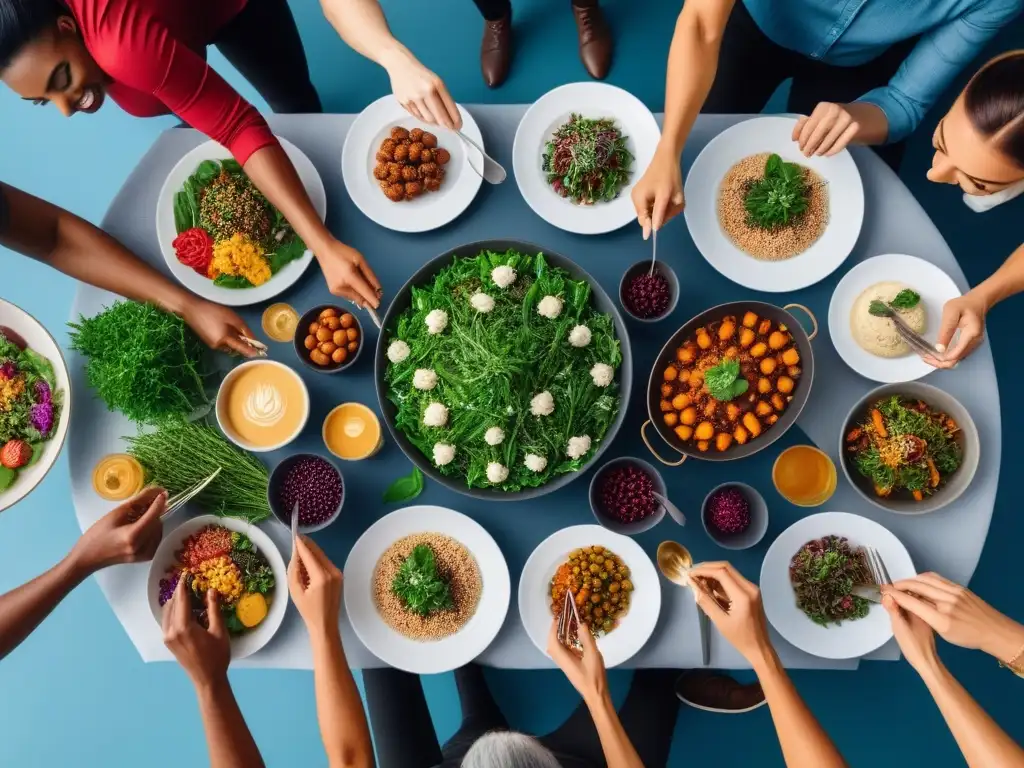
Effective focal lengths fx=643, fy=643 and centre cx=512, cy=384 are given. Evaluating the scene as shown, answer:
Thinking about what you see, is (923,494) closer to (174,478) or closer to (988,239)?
(988,239)

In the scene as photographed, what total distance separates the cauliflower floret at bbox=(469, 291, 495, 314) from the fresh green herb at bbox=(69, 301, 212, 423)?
0.80 meters

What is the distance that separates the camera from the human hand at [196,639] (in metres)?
1.68

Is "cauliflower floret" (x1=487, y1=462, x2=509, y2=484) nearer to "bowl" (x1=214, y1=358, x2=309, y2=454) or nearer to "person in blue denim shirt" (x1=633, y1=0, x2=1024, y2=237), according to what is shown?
"bowl" (x1=214, y1=358, x2=309, y2=454)

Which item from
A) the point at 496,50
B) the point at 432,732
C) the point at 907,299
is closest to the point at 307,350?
the point at 432,732

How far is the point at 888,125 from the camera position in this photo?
6.01 ft

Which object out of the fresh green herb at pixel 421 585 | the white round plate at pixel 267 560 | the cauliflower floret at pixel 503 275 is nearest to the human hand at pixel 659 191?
the cauliflower floret at pixel 503 275

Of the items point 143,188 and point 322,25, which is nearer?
point 143,188

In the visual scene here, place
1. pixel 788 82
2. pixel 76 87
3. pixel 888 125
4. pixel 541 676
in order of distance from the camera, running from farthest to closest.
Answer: pixel 788 82 < pixel 541 676 < pixel 888 125 < pixel 76 87

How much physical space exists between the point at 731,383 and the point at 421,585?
3.19 feet

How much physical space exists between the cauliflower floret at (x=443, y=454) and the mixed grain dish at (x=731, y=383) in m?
0.58

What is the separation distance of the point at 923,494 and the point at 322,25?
10.2ft

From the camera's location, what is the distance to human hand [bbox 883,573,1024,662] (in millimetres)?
1566

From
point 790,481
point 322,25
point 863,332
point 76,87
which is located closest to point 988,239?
point 863,332

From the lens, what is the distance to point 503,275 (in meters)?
1.72
